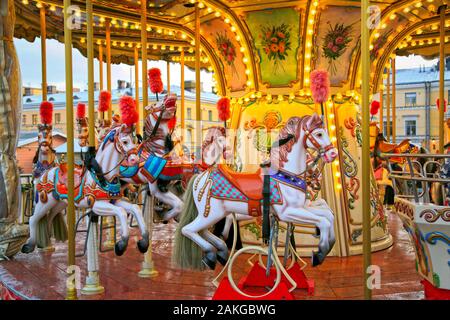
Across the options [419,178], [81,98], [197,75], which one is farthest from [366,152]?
[81,98]

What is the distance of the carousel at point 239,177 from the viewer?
470 cm

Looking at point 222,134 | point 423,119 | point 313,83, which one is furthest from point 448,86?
point 313,83

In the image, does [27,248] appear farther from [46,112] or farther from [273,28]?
[273,28]

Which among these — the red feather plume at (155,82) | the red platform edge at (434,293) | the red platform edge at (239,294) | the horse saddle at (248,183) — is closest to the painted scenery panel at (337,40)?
the red feather plume at (155,82)

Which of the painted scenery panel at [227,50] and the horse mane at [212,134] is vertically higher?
the painted scenery panel at [227,50]

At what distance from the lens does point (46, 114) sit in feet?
24.9

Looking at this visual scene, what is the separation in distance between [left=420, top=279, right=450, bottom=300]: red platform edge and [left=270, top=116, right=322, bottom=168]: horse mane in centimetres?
169

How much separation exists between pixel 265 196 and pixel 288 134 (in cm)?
59

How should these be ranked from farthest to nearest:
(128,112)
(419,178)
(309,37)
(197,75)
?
1. (309,37)
2. (197,75)
3. (128,112)
4. (419,178)

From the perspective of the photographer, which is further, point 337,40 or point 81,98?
point 81,98

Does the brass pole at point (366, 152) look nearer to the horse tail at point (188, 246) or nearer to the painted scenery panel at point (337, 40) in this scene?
the horse tail at point (188, 246)

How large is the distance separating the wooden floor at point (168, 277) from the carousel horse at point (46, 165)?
0.81 ft

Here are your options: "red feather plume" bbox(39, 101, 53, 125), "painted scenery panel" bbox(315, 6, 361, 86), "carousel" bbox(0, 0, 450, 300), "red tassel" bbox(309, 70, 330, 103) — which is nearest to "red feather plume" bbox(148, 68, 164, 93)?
"carousel" bbox(0, 0, 450, 300)

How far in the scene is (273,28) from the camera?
7.04 meters
